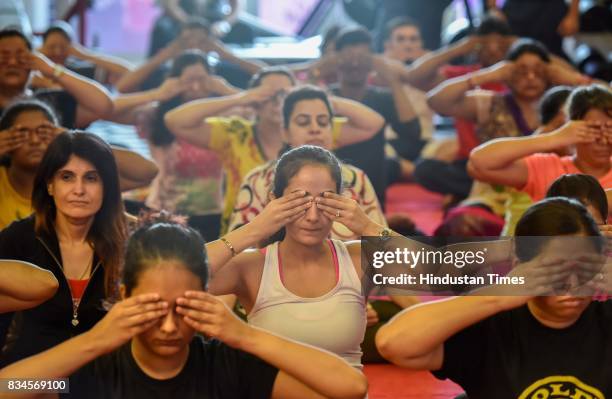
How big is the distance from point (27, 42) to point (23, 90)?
0.29 m

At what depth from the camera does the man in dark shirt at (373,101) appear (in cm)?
477

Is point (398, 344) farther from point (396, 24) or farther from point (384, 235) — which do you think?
point (396, 24)

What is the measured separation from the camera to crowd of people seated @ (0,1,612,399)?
185 cm

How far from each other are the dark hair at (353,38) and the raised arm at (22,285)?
3.49m

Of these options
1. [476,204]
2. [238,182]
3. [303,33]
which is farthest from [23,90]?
[303,33]

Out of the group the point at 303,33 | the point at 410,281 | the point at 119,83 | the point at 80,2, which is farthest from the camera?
the point at 303,33

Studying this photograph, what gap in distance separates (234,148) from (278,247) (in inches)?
66.3

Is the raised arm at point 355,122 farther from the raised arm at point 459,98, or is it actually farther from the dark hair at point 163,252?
the dark hair at point 163,252

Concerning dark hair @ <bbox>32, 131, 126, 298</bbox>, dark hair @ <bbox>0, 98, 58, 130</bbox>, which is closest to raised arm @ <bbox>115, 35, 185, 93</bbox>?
dark hair @ <bbox>0, 98, 58, 130</bbox>

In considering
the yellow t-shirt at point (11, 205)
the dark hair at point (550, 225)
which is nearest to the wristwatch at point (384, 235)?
the dark hair at point (550, 225)

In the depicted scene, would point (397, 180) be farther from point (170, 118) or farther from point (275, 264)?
point (275, 264)

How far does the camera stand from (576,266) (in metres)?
1.91

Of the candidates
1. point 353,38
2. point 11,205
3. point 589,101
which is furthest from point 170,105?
point 589,101

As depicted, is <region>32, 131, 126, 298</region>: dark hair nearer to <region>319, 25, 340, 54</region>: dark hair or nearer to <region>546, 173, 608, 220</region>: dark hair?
<region>546, 173, 608, 220</region>: dark hair
